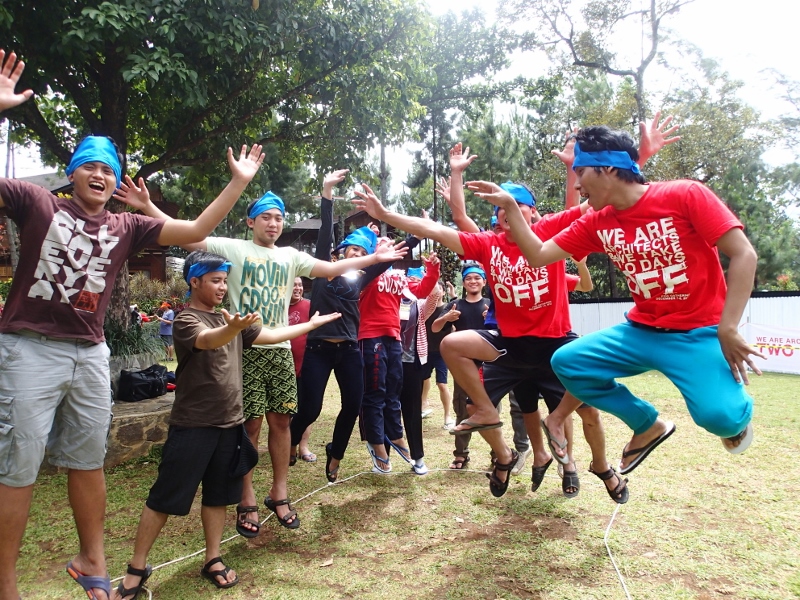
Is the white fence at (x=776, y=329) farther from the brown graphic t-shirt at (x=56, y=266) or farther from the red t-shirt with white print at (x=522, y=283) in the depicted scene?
the brown graphic t-shirt at (x=56, y=266)

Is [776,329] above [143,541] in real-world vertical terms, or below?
above

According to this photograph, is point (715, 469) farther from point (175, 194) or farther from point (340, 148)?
point (175, 194)

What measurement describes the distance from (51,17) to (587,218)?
5.88 m

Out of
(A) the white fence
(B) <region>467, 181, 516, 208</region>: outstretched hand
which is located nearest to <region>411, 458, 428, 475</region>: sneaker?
(B) <region>467, 181, 516, 208</region>: outstretched hand

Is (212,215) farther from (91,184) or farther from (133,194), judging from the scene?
(133,194)

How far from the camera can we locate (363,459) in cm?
578

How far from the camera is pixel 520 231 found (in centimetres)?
321

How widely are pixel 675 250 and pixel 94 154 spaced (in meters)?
3.01

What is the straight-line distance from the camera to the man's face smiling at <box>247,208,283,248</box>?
12.7 feet

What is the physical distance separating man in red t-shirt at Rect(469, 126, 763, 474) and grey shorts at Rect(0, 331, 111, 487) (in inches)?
91.1

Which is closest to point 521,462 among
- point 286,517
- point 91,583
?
point 286,517

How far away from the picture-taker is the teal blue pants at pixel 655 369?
2812 millimetres

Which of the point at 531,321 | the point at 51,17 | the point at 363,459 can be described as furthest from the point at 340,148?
the point at 531,321

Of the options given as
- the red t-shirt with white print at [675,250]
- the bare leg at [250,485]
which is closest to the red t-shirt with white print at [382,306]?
the bare leg at [250,485]
